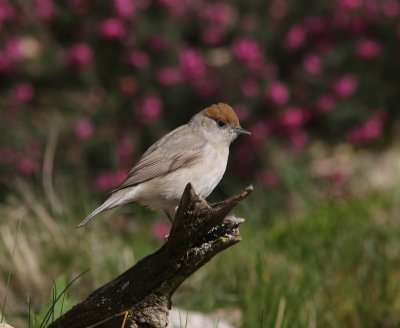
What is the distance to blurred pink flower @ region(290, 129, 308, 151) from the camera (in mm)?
8164

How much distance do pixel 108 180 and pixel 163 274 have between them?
431 centimetres

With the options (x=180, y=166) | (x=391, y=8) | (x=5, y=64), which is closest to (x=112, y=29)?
(x=5, y=64)

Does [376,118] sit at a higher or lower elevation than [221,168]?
higher

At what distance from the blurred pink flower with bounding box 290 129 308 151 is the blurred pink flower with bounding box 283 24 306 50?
0.87m

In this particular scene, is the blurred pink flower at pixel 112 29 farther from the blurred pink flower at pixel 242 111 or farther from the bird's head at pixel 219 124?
the bird's head at pixel 219 124

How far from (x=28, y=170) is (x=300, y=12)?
3.28 meters

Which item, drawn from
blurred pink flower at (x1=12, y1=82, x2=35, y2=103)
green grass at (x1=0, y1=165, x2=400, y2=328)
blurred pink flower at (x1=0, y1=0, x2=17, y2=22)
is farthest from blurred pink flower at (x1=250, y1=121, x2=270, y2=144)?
blurred pink flower at (x1=0, y1=0, x2=17, y2=22)

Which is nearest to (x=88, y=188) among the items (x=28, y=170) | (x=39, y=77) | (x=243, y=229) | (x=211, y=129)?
(x=28, y=170)

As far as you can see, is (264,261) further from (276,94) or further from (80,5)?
(80,5)

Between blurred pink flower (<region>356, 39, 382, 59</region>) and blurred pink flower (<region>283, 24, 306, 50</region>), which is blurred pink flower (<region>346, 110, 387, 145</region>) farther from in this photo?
blurred pink flower (<region>283, 24, 306, 50</region>)

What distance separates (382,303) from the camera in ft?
15.6

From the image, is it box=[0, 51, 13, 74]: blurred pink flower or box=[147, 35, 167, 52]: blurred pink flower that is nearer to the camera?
box=[147, 35, 167, 52]: blurred pink flower

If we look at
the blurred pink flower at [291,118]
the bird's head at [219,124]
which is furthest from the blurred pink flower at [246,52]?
the bird's head at [219,124]

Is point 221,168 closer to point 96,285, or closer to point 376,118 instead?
point 96,285
